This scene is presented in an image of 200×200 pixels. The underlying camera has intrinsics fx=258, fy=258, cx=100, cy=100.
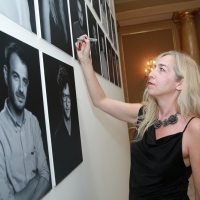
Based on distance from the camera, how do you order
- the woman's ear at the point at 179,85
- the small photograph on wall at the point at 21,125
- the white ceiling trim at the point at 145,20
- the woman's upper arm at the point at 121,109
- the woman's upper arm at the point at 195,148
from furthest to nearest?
the white ceiling trim at the point at 145,20 → the woman's upper arm at the point at 121,109 → the woman's ear at the point at 179,85 → the woman's upper arm at the point at 195,148 → the small photograph on wall at the point at 21,125

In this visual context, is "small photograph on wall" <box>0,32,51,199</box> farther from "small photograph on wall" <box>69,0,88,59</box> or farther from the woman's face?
the woman's face

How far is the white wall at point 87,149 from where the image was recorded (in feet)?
Answer: 3.36

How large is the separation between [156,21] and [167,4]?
97 cm

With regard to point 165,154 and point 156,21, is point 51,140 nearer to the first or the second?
point 165,154

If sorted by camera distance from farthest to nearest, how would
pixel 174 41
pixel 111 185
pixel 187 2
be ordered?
1. pixel 174 41
2. pixel 187 2
3. pixel 111 185

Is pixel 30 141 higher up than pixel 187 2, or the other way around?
pixel 187 2

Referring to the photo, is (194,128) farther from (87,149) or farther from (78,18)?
(78,18)

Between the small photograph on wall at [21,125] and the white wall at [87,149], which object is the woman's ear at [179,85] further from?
the small photograph on wall at [21,125]

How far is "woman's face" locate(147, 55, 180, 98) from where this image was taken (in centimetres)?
167

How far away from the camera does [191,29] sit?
8234mm

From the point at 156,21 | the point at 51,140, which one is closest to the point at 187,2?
the point at 156,21

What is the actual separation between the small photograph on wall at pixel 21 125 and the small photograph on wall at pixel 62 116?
10cm

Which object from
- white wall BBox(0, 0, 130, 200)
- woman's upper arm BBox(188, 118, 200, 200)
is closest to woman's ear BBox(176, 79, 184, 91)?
woman's upper arm BBox(188, 118, 200, 200)

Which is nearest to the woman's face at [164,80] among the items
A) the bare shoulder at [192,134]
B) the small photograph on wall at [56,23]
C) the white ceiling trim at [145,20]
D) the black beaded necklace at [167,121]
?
the black beaded necklace at [167,121]
